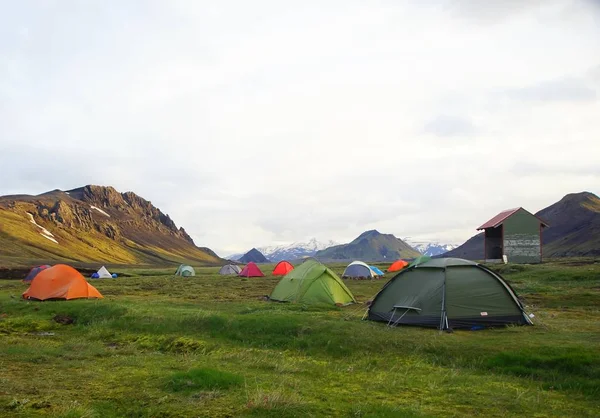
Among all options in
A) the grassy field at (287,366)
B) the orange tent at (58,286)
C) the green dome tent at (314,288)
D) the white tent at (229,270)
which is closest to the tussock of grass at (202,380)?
the grassy field at (287,366)


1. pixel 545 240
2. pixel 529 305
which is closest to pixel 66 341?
pixel 529 305

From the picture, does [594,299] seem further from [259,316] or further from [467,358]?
[259,316]

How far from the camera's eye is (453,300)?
1775 centimetres

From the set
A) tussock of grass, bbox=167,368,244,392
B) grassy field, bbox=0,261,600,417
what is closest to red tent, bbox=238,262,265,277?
grassy field, bbox=0,261,600,417

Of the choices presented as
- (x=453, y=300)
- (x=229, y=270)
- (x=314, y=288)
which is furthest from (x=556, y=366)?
(x=229, y=270)

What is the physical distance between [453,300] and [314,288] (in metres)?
9.99

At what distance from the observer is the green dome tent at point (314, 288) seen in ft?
84.5

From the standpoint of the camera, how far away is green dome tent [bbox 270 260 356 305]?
84.5 feet

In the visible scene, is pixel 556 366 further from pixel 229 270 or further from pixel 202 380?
pixel 229 270

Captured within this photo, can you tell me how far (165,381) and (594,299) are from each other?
23.2m

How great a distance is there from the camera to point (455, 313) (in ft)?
57.5

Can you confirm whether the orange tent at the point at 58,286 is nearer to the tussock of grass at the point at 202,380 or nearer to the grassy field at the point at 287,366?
A: the grassy field at the point at 287,366

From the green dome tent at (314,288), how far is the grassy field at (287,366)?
11.0 feet

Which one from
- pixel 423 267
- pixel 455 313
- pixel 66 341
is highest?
pixel 423 267
